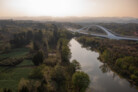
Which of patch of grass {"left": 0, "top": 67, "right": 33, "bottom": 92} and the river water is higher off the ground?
Answer: patch of grass {"left": 0, "top": 67, "right": 33, "bottom": 92}

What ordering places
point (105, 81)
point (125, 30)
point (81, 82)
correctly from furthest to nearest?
point (125, 30) → point (105, 81) → point (81, 82)

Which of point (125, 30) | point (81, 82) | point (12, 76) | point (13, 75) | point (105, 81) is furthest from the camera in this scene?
point (125, 30)

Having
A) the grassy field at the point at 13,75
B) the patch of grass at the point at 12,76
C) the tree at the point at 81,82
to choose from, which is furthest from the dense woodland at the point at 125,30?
the patch of grass at the point at 12,76

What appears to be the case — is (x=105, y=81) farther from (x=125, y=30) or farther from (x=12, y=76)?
(x=125, y=30)

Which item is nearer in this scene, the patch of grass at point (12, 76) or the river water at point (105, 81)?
the patch of grass at point (12, 76)

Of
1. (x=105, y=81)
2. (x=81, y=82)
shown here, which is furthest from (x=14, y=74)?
(x=105, y=81)

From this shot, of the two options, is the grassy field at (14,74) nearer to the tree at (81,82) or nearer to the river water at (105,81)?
the tree at (81,82)

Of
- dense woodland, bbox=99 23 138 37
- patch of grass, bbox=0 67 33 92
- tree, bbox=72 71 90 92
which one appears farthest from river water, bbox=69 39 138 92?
dense woodland, bbox=99 23 138 37

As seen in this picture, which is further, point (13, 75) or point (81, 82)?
point (13, 75)

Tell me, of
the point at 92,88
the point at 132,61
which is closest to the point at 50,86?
the point at 92,88

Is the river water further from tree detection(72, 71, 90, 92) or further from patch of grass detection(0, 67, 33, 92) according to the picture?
patch of grass detection(0, 67, 33, 92)

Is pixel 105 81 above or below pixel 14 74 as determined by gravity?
below

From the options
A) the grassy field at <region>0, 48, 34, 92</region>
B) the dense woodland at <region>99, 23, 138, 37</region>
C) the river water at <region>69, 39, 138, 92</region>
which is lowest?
the river water at <region>69, 39, 138, 92</region>
